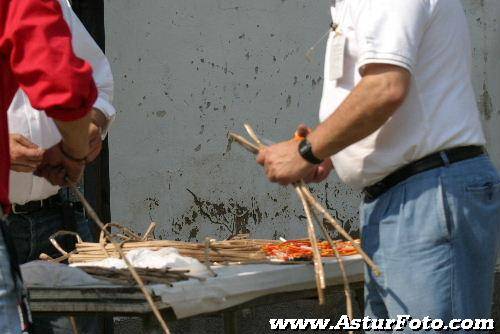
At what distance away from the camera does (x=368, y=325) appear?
11.2 ft

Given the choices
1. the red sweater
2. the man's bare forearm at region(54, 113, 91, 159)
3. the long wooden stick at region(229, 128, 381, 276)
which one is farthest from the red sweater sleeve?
the long wooden stick at region(229, 128, 381, 276)

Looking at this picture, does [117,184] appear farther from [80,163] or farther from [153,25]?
[80,163]

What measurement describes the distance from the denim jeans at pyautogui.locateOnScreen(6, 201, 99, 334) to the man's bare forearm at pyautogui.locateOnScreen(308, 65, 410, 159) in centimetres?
145

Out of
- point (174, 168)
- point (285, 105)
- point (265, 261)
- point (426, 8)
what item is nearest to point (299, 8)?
point (285, 105)

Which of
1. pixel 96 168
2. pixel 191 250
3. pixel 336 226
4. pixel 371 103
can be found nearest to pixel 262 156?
pixel 336 226

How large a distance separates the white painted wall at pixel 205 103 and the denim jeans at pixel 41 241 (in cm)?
223

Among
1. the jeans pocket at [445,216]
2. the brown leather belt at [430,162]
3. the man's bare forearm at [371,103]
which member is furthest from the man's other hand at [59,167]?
the jeans pocket at [445,216]

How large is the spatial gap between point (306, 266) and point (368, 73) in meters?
0.98

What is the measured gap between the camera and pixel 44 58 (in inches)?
104

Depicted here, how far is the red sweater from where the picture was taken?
104 inches

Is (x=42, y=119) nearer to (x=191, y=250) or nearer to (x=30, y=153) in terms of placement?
(x=30, y=153)

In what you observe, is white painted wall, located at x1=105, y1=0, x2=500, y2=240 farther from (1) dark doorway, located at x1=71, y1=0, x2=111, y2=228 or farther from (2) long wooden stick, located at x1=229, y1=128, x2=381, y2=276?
(2) long wooden stick, located at x1=229, y1=128, x2=381, y2=276

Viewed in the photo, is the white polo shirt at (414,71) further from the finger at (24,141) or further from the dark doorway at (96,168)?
the dark doorway at (96,168)

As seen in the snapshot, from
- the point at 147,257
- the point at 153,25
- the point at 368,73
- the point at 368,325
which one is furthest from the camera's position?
the point at 153,25
